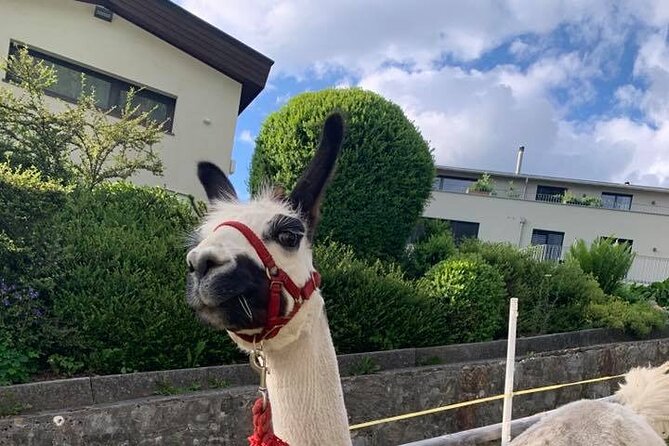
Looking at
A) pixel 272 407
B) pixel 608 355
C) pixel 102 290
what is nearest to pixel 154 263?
pixel 102 290

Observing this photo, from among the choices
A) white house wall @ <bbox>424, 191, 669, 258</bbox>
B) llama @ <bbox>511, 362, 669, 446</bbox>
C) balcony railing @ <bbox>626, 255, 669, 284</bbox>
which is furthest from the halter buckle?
white house wall @ <bbox>424, 191, 669, 258</bbox>

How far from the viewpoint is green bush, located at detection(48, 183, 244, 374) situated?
4.67 metres

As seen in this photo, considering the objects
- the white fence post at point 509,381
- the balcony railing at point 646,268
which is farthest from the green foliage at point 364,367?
the balcony railing at point 646,268

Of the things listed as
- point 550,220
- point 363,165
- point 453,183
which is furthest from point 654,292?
point 453,183

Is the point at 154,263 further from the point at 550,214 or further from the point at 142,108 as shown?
the point at 550,214

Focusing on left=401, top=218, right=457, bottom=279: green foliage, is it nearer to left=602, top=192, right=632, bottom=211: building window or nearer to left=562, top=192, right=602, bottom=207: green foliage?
left=562, top=192, right=602, bottom=207: green foliage

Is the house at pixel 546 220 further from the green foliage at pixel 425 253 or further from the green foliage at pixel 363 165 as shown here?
the green foliage at pixel 363 165

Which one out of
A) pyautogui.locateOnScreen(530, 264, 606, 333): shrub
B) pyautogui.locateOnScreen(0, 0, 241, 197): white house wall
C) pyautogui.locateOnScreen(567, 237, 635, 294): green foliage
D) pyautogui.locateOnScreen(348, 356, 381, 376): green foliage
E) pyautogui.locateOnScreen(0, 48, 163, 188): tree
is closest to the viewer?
pyautogui.locateOnScreen(348, 356, 381, 376): green foliage

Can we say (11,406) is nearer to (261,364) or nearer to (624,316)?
(261,364)

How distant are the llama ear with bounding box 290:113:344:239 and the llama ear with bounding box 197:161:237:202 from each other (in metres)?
0.34

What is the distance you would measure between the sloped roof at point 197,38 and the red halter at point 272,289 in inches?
463

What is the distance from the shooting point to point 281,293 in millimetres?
1872

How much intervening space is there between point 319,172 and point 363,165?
18.2ft

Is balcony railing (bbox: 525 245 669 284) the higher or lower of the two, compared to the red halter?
lower
